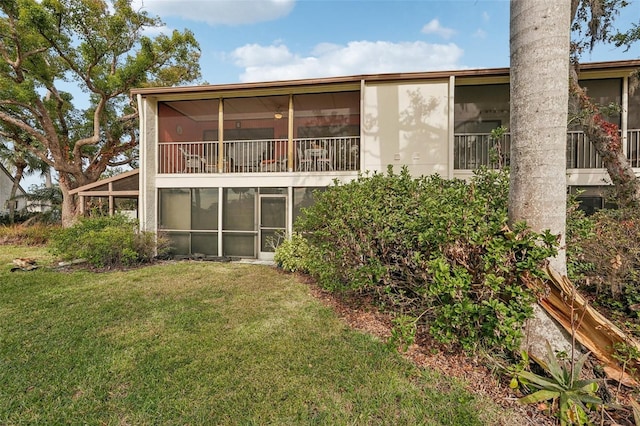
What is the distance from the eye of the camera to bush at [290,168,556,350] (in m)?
2.55

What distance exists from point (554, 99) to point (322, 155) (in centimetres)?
686

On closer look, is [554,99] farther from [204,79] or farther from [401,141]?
[204,79]

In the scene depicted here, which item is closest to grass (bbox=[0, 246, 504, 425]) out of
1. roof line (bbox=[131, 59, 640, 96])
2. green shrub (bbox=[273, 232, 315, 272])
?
green shrub (bbox=[273, 232, 315, 272])

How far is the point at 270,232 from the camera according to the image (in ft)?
30.2

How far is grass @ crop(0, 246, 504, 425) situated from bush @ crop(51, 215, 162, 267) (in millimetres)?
2564

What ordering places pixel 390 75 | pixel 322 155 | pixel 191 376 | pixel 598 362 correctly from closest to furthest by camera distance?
pixel 598 362
pixel 191 376
pixel 390 75
pixel 322 155

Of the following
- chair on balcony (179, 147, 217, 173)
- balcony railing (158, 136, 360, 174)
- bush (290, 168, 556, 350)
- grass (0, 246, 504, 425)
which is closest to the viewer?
grass (0, 246, 504, 425)

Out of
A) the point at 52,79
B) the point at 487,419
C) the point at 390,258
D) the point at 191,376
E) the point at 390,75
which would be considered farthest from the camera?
the point at 52,79

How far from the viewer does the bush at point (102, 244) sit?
7.78 meters

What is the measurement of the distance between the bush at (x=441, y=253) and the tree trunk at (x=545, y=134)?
0.25 meters

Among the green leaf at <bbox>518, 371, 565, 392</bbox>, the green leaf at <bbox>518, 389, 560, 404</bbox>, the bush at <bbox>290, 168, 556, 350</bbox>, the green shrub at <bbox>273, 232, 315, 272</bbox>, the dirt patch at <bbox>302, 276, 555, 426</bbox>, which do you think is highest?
the bush at <bbox>290, 168, 556, 350</bbox>

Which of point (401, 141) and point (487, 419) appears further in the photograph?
point (401, 141)

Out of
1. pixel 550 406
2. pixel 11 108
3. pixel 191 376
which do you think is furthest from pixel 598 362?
pixel 11 108

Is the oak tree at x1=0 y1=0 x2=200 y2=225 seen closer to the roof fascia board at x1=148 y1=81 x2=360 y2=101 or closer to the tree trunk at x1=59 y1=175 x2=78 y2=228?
the tree trunk at x1=59 y1=175 x2=78 y2=228
